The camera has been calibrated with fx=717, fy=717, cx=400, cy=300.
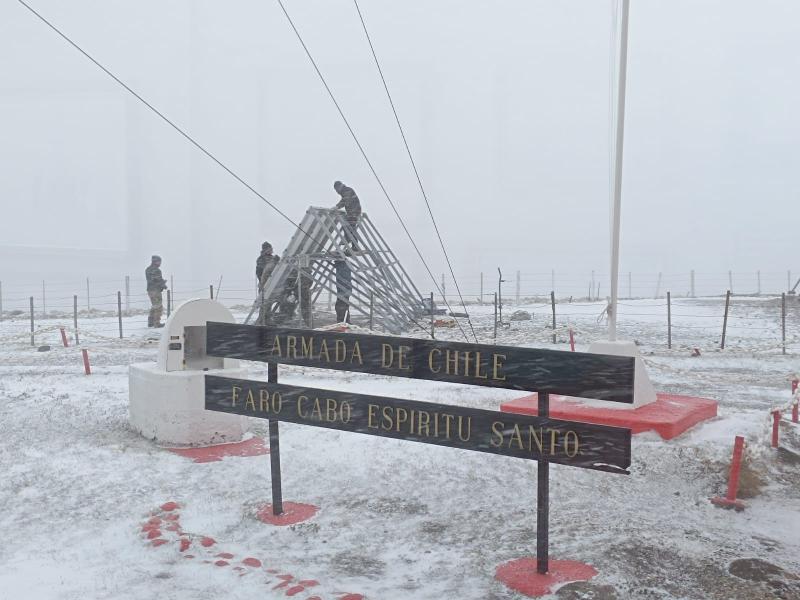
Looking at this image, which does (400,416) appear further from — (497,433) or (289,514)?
(289,514)

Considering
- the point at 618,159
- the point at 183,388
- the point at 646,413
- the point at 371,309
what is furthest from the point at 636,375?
the point at 371,309

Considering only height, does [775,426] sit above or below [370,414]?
below

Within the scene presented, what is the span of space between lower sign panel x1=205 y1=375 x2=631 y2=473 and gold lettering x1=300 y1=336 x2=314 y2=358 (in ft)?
0.85

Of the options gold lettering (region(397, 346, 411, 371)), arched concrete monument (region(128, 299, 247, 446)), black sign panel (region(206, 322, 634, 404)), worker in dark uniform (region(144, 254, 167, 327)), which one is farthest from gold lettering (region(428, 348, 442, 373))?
worker in dark uniform (region(144, 254, 167, 327))

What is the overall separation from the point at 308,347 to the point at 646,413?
14.0 feet

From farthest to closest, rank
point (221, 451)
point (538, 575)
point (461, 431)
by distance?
point (221, 451), point (461, 431), point (538, 575)

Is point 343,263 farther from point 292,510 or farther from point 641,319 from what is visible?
point 292,510

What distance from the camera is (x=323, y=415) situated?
16.5ft

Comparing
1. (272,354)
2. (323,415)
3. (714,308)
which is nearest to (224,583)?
(323,415)

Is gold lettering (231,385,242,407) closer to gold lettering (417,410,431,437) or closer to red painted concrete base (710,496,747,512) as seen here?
gold lettering (417,410,431,437)

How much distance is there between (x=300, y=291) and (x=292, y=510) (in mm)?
11815

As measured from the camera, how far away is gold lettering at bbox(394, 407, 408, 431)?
15.5 ft

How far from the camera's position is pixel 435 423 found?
4.61m

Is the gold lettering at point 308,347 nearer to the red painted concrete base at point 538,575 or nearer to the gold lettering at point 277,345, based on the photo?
the gold lettering at point 277,345
